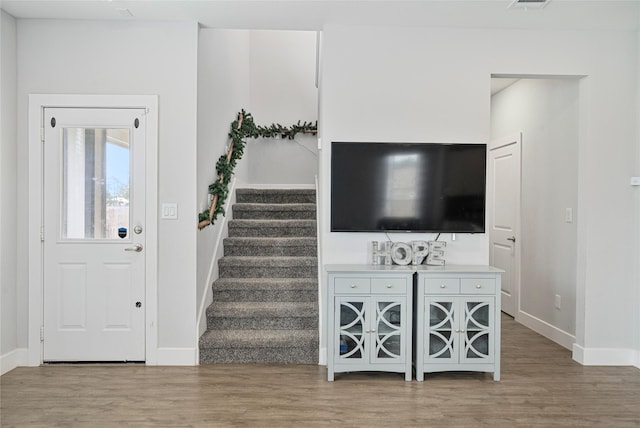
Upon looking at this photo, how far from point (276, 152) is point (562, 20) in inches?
157

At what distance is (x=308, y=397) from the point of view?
3018mm

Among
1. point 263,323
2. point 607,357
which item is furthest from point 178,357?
point 607,357

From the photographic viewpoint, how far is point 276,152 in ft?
21.4

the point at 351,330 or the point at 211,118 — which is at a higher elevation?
the point at 211,118

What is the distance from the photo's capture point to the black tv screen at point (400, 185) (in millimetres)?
3562

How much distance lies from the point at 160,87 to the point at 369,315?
2.45 m

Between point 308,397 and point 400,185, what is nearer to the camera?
point 308,397

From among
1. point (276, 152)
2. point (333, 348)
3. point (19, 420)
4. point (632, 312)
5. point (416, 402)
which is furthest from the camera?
point (276, 152)

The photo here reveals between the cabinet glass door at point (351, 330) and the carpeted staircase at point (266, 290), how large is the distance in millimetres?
469

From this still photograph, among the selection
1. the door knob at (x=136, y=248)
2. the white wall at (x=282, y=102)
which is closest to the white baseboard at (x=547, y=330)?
the white wall at (x=282, y=102)

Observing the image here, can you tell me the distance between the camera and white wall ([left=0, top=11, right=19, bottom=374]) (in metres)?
3.45

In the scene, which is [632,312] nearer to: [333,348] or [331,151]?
[333,348]

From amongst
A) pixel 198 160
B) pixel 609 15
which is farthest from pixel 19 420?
pixel 609 15

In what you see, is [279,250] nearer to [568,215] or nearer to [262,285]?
[262,285]
